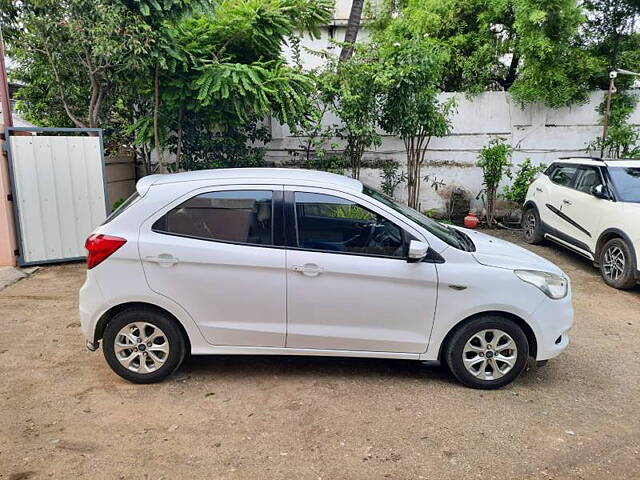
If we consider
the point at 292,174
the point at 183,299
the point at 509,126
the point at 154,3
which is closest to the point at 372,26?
the point at 509,126

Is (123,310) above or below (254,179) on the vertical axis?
below

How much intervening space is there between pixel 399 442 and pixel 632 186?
18.0 feet

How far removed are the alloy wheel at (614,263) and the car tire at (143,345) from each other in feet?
18.5

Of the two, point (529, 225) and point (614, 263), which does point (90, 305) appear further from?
point (529, 225)

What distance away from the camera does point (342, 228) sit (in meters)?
3.70

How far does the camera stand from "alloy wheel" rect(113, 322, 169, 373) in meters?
3.66

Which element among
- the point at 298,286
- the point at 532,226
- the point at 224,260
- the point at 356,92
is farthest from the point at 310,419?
the point at 532,226

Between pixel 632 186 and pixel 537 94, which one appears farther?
pixel 537 94

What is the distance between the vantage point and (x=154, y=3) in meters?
6.14

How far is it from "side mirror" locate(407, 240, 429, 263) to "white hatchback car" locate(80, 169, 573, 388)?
1cm

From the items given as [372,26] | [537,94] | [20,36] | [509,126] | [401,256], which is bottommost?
[401,256]

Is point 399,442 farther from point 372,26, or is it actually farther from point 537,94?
point 372,26

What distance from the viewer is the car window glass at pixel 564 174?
760cm

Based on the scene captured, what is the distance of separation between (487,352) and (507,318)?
30 centimetres
